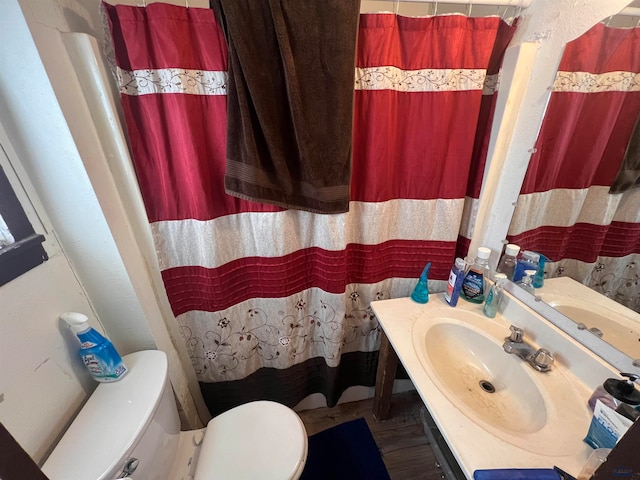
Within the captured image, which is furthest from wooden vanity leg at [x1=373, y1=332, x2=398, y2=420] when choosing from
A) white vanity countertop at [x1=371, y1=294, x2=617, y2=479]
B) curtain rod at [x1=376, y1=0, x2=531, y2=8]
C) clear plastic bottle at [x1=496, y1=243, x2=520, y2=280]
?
curtain rod at [x1=376, y1=0, x2=531, y2=8]

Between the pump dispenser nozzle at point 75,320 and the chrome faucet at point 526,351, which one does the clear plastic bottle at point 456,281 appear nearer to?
the chrome faucet at point 526,351

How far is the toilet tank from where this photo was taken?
64 cm

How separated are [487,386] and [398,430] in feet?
2.38

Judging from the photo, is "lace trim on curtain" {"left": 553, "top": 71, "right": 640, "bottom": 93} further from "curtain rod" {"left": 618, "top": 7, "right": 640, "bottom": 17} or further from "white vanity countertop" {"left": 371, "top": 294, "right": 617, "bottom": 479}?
"white vanity countertop" {"left": 371, "top": 294, "right": 617, "bottom": 479}

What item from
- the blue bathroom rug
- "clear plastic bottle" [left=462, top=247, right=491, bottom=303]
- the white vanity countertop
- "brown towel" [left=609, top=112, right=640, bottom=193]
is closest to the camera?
the white vanity countertop

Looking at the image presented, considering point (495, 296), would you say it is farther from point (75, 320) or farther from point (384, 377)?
point (75, 320)

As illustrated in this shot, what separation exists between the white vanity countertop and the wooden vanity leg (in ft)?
0.58

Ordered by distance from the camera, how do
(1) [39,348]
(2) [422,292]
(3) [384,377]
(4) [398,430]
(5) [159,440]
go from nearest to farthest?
(1) [39,348], (5) [159,440], (2) [422,292], (3) [384,377], (4) [398,430]

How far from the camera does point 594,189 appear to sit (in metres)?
0.81

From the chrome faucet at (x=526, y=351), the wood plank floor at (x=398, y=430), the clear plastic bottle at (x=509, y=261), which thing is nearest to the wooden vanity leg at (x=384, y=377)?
the wood plank floor at (x=398, y=430)

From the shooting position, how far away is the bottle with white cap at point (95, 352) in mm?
744

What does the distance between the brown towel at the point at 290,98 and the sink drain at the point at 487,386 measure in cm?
84

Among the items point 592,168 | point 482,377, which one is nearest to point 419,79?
point 592,168

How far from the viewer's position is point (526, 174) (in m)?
0.97
